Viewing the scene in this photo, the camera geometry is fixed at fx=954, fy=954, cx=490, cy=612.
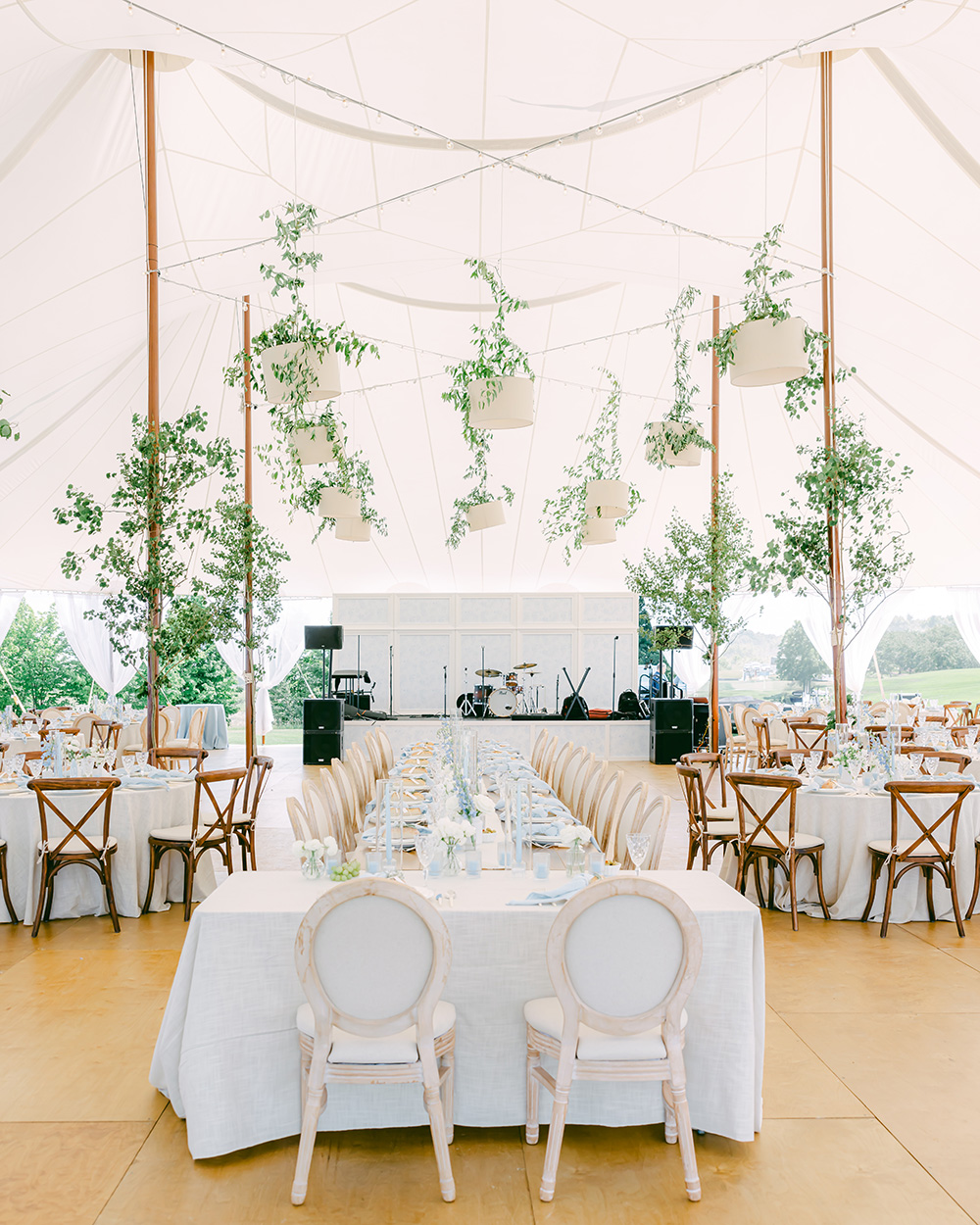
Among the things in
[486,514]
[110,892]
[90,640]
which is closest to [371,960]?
[110,892]

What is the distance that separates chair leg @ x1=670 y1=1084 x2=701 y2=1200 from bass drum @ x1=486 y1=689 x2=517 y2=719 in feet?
36.5

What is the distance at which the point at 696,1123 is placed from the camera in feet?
10.3

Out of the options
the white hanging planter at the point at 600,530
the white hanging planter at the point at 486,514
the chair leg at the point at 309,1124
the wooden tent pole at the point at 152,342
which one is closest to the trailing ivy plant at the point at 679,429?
the white hanging planter at the point at 600,530

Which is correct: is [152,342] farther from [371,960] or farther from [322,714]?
[322,714]

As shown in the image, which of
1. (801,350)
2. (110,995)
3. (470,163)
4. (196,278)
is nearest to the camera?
(110,995)

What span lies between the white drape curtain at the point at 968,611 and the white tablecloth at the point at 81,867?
12.9m

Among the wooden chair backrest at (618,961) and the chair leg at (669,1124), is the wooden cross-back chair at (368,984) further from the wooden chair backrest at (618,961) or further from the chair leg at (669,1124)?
the chair leg at (669,1124)

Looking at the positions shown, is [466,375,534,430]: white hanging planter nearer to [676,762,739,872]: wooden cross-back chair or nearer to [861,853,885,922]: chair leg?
[676,762,739,872]: wooden cross-back chair

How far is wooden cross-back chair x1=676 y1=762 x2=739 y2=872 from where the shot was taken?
637cm

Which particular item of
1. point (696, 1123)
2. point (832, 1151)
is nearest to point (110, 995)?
point (696, 1123)

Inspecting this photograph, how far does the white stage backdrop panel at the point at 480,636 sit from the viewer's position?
51.8 feet

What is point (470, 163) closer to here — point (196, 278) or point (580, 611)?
point (196, 278)

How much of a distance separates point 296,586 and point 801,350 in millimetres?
11397

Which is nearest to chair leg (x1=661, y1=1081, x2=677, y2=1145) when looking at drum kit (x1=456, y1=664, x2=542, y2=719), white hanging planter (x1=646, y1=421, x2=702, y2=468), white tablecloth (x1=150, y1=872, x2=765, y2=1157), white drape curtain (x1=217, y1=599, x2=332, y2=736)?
white tablecloth (x1=150, y1=872, x2=765, y2=1157)
